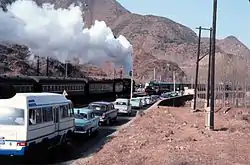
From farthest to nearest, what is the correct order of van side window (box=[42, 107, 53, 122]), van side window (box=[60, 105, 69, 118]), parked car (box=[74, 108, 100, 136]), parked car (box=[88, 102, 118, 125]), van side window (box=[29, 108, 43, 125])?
parked car (box=[88, 102, 118, 125])
parked car (box=[74, 108, 100, 136])
van side window (box=[60, 105, 69, 118])
van side window (box=[42, 107, 53, 122])
van side window (box=[29, 108, 43, 125])

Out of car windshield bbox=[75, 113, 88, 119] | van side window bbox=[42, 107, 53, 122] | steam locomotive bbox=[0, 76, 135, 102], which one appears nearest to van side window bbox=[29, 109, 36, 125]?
van side window bbox=[42, 107, 53, 122]

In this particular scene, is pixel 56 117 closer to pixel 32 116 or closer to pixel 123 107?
pixel 32 116

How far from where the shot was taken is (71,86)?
49.8 meters

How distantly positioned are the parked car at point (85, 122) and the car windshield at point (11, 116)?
8.26 meters

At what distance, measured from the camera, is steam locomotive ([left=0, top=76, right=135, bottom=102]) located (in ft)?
111

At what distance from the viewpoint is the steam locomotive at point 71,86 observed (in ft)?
111

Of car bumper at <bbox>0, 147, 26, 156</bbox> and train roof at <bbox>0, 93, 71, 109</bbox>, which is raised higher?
train roof at <bbox>0, 93, 71, 109</bbox>

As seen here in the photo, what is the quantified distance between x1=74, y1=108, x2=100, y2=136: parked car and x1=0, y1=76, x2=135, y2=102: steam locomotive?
3.48 m

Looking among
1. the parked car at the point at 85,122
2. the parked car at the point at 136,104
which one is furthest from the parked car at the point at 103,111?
the parked car at the point at 136,104

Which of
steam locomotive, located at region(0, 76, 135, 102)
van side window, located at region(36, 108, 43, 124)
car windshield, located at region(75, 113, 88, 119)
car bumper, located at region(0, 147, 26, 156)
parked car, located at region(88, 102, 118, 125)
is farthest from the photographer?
steam locomotive, located at region(0, 76, 135, 102)

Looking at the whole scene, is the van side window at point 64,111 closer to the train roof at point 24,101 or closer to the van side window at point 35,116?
the train roof at point 24,101

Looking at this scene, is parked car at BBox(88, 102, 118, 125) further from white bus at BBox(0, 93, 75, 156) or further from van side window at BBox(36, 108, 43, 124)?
van side window at BBox(36, 108, 43, 124)

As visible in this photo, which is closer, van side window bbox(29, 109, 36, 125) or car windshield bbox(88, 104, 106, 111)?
van side window bbox(29, 109, 36, 125)

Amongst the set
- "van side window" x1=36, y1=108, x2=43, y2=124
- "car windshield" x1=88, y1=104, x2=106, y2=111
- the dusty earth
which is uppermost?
"van side window" x1=36, y1=108, x2=43, y2=124
